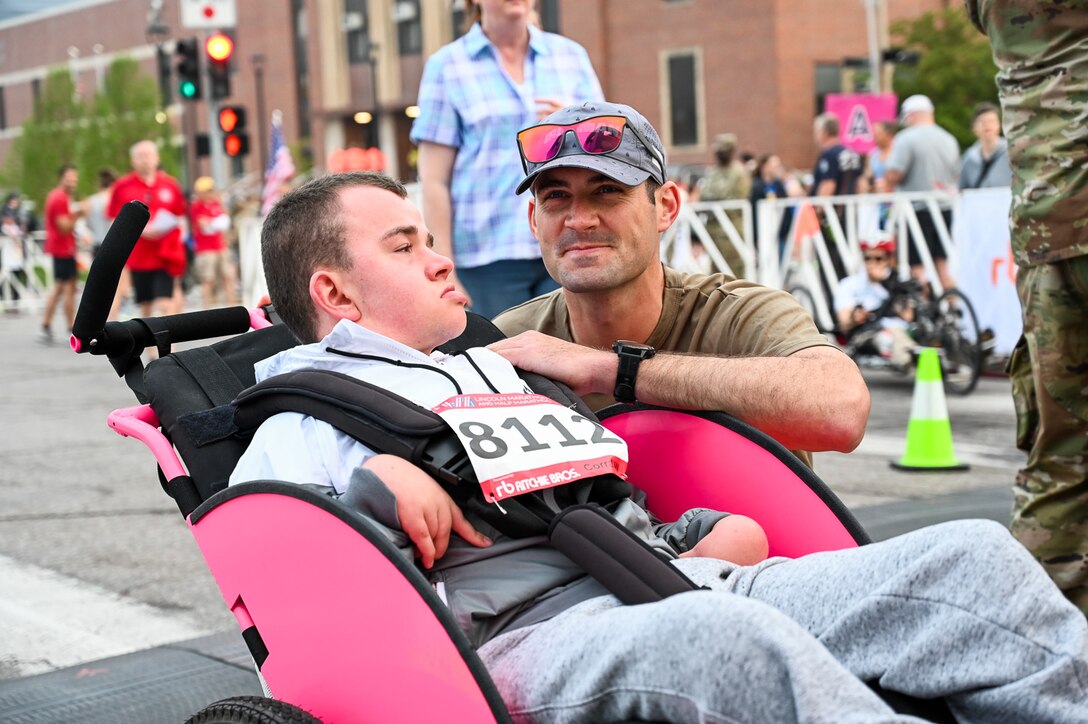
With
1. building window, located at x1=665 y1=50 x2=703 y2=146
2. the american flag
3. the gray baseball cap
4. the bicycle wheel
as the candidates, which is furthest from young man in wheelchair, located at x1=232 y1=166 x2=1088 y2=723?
building window, located at x1=665 y1=50 x2=703 y2=146

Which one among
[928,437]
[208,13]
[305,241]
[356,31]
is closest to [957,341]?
[928,437]

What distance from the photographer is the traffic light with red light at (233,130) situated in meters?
17.6

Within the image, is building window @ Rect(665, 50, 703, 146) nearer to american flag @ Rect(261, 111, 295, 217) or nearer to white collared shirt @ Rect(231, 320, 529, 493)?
american flag @ Rect(261, 111, 295, 217)

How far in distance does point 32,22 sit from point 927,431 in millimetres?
83340

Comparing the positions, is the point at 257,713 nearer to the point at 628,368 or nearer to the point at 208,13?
the point at 628,368

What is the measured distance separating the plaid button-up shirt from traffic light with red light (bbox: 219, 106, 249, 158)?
13.1 meters

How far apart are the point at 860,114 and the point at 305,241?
62.2 feet

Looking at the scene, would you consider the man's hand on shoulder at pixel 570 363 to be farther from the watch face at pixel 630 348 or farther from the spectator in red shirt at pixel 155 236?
the spectator in red shirt at pixel 155 236

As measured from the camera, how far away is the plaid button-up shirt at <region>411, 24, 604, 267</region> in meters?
4.88

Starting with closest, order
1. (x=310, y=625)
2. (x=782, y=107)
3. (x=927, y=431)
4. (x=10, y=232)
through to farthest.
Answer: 1. (x=310, y=625)
2. (x=927, y=431)
3. (x=10, y=232)
4. (x=782, y=107)

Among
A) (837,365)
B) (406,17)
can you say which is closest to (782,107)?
(406,17)

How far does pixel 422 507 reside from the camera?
2.26 m

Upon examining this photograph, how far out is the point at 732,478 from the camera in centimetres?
277

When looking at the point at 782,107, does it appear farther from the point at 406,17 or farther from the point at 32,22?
the point at 32,22
